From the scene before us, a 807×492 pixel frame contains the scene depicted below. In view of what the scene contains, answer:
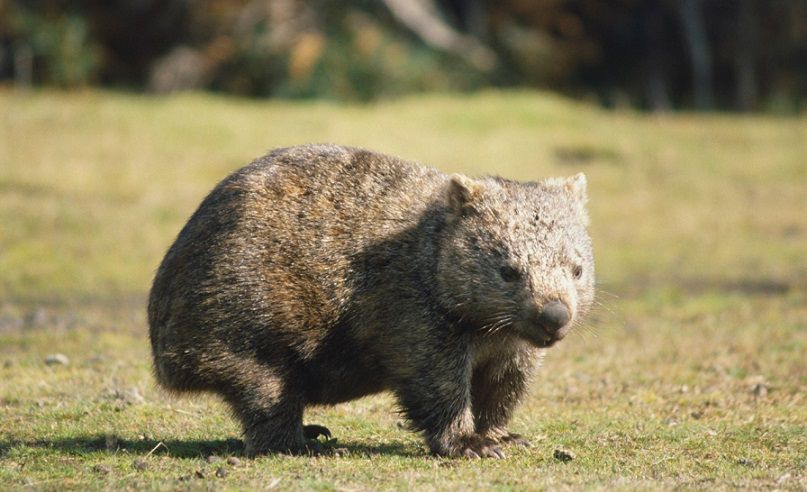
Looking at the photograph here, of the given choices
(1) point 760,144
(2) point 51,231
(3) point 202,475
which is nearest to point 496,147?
(1) point 760,144

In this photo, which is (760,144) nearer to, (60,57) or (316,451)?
(60,57)

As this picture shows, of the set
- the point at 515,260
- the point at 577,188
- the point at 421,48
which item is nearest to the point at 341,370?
the point at 515,260

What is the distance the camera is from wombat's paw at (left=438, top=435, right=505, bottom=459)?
7.38 metres

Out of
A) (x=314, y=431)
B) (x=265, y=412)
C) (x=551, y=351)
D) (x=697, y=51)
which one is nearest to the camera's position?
(x=265, y=412)

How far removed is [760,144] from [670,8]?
8606mm

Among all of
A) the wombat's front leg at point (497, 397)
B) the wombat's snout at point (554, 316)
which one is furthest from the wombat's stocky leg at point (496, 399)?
the wombat's snout at point (554, 316)

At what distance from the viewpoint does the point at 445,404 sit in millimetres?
7352

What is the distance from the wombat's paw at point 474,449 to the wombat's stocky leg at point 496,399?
31cm

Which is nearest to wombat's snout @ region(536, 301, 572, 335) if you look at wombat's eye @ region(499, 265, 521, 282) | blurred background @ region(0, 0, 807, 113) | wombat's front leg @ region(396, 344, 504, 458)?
wombat's eye @ region(499, 265, 521, 282)

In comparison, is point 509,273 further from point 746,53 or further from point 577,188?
point 746,53

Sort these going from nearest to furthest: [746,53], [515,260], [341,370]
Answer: [515,260], [341,370], [746,53]

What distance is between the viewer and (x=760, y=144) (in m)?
25.6

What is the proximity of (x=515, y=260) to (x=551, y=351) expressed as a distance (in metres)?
4.73

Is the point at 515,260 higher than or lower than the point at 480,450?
higher
